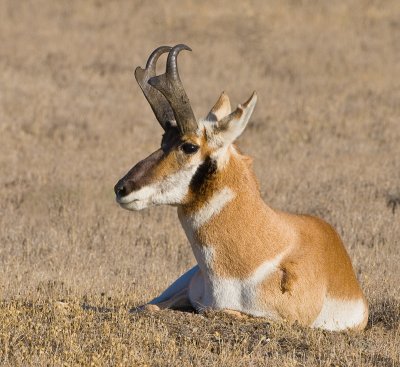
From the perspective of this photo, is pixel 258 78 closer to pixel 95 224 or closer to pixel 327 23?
pixel 327 23

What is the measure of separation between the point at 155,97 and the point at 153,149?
10.8 metres

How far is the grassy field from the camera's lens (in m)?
7.98

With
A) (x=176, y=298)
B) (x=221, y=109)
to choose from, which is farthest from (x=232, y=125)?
(x=176, y=298)

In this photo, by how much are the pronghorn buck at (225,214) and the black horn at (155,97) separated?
9.0 inches

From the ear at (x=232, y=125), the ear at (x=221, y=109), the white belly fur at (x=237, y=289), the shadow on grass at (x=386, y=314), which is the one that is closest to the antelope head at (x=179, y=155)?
the ear at (x=232, y=125)

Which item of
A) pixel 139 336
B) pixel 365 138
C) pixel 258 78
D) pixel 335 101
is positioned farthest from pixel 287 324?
pixel 258 78

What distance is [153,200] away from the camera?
8.21 metres

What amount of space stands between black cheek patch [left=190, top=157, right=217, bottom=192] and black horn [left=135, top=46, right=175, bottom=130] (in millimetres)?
588

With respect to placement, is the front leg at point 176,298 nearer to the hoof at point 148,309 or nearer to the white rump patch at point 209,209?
the hoof at point 148,309

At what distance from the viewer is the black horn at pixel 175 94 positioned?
8.34m

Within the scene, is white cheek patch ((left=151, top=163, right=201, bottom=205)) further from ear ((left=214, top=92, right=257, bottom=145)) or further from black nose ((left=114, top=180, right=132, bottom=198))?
ear ((left=214, top=92, right=257, bottom=145))

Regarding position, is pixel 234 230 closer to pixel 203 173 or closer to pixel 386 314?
pixel 203 173

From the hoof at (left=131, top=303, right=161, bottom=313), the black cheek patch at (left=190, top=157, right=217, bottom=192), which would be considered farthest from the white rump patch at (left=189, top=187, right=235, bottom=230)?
the hoof at (left=131, top=303, right=161, bottom=313)

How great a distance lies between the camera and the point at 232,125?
8.24 metres
